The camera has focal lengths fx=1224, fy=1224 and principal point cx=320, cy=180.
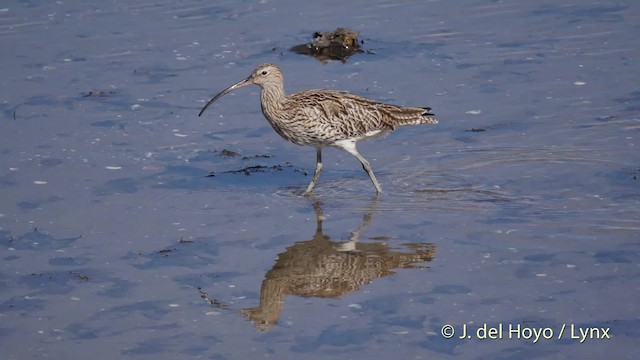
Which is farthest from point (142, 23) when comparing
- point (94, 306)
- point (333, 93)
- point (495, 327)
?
point (495, 327)

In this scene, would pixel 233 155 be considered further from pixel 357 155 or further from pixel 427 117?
pixel 427 117

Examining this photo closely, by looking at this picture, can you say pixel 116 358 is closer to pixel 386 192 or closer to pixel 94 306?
pixel 94 306

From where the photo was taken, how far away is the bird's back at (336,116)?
42.6 feet

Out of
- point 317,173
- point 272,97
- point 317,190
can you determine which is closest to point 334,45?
point 272,97

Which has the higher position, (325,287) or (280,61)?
(280,61)

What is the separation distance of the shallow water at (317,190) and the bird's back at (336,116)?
492 mm

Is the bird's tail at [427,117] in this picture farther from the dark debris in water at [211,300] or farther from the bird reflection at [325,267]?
the dark debris in water at [211,300]

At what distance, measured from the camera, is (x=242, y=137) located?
1441 cm

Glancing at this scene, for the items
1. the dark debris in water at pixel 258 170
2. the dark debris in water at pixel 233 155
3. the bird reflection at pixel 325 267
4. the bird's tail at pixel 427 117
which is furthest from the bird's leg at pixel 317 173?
the bird's tail at pixel 427 117

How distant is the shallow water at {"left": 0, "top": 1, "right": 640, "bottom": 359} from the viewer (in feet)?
31.7

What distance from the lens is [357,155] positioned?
13047 mm

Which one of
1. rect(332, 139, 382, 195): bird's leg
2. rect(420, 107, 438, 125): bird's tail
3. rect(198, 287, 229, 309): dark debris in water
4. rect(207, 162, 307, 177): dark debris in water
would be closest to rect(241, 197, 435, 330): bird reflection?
rect(198, 287, 229, 309): dark debris in water

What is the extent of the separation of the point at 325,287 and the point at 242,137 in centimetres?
436

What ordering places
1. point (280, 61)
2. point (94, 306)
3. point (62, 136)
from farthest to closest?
point (280, 61)
point (62, 136)
point (94, 306)
